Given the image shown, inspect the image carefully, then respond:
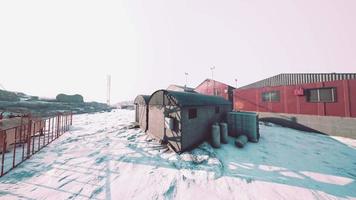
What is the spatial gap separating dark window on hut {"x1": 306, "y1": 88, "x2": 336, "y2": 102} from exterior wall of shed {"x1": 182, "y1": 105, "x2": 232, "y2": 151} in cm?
1089

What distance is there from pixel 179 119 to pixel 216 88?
2352cm

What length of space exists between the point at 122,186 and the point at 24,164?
558cm

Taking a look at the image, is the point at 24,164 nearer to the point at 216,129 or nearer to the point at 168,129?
the point at 168,129

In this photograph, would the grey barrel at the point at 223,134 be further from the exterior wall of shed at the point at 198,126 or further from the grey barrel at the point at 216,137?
the grey barrel at the point at 216,137

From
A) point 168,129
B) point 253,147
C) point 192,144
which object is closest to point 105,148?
point 168,129

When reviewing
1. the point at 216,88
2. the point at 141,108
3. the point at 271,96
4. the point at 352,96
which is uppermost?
the point at 216,88

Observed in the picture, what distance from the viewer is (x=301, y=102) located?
14.4 meters

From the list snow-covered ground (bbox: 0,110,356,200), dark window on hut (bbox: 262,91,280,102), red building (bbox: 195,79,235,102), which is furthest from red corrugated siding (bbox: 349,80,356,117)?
red building (bbox: 195,79,235,102)

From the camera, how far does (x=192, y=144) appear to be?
8.38 metres

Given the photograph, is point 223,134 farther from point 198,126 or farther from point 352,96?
point 352,96

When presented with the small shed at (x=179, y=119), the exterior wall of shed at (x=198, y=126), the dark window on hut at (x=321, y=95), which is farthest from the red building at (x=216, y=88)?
the small shed at (x=179, y=119)

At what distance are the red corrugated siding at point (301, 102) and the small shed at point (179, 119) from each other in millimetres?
10527

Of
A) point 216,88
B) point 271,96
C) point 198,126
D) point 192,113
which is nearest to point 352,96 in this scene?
point 271,96

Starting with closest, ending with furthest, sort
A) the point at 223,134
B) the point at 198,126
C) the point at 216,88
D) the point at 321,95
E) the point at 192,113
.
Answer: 1. the point at 192,113
2. the point at 198,126
3. the point at 223,134
4. the point at 321,95
5. the point at 216,88
